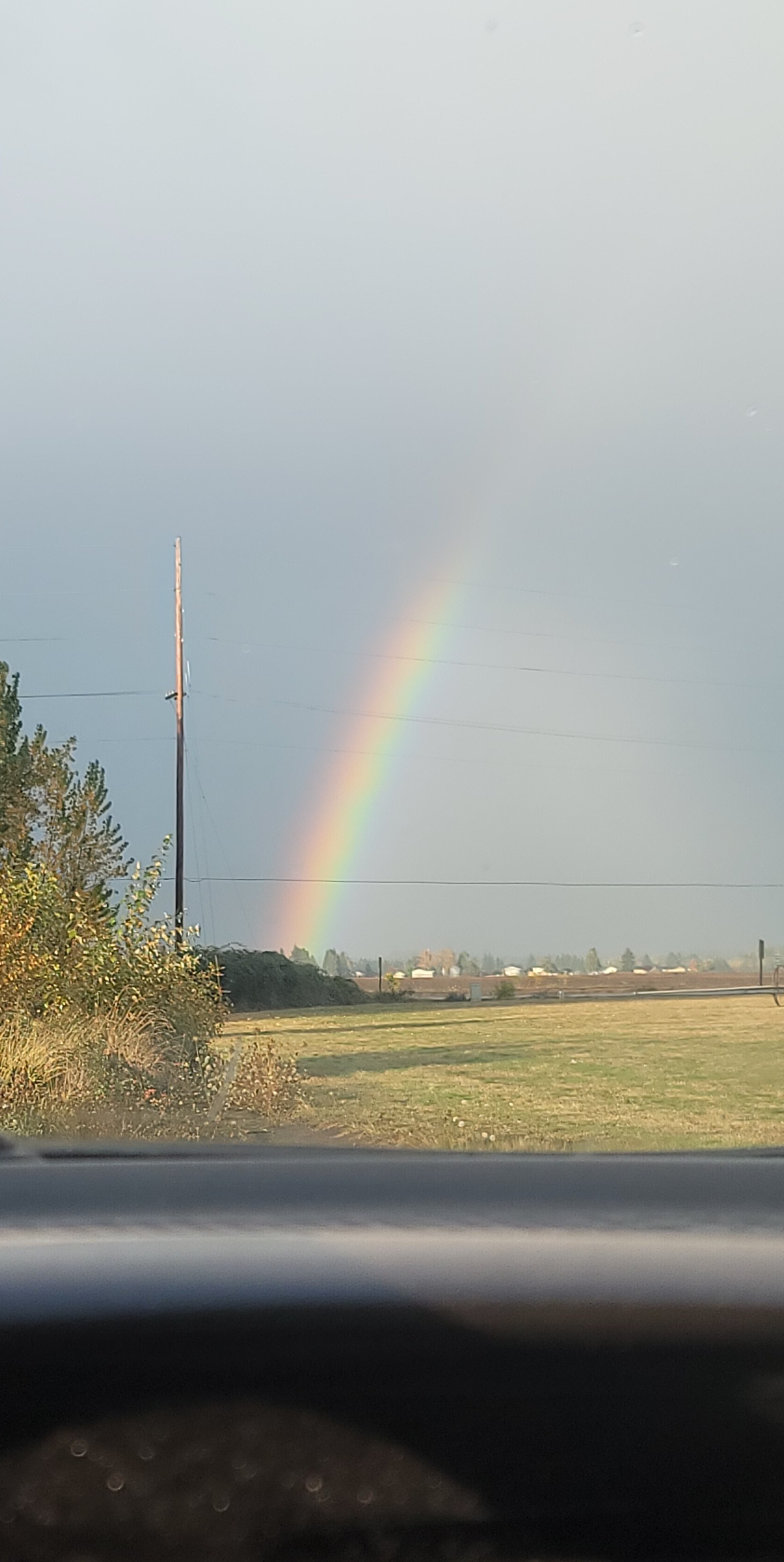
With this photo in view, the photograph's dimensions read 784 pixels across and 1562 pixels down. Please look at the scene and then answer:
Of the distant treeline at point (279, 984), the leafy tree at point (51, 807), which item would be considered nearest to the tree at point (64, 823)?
the leafy tree at point (51, 807)

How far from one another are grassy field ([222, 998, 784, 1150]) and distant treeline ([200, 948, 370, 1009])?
814 cm

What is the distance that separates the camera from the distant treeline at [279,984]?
41.5 meters

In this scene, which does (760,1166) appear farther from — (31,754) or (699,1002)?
(699,1002)

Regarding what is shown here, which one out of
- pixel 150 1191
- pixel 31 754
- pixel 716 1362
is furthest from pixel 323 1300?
pixel 31 754

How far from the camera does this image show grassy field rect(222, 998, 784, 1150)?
10531 millimetres

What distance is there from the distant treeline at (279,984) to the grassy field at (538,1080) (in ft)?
26.7

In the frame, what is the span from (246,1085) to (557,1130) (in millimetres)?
2985

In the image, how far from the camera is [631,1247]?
1437mm

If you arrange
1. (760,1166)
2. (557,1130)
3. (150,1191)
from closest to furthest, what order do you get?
(150,1191) → (760,1166) → (557,1130)

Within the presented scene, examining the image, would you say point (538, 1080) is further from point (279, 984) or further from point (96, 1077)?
point (279, 984)

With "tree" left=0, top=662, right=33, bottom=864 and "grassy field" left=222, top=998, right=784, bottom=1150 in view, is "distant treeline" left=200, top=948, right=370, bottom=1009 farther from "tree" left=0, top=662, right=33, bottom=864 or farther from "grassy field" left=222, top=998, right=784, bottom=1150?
"tree" left=0, top=662, right=33, bottom=864

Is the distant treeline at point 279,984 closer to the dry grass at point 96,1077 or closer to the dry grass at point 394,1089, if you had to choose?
the dry grass at point 394,1089

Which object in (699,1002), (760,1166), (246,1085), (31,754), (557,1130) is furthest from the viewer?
(699,1002)

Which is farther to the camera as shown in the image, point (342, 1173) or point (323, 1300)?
point (342, 1173)
